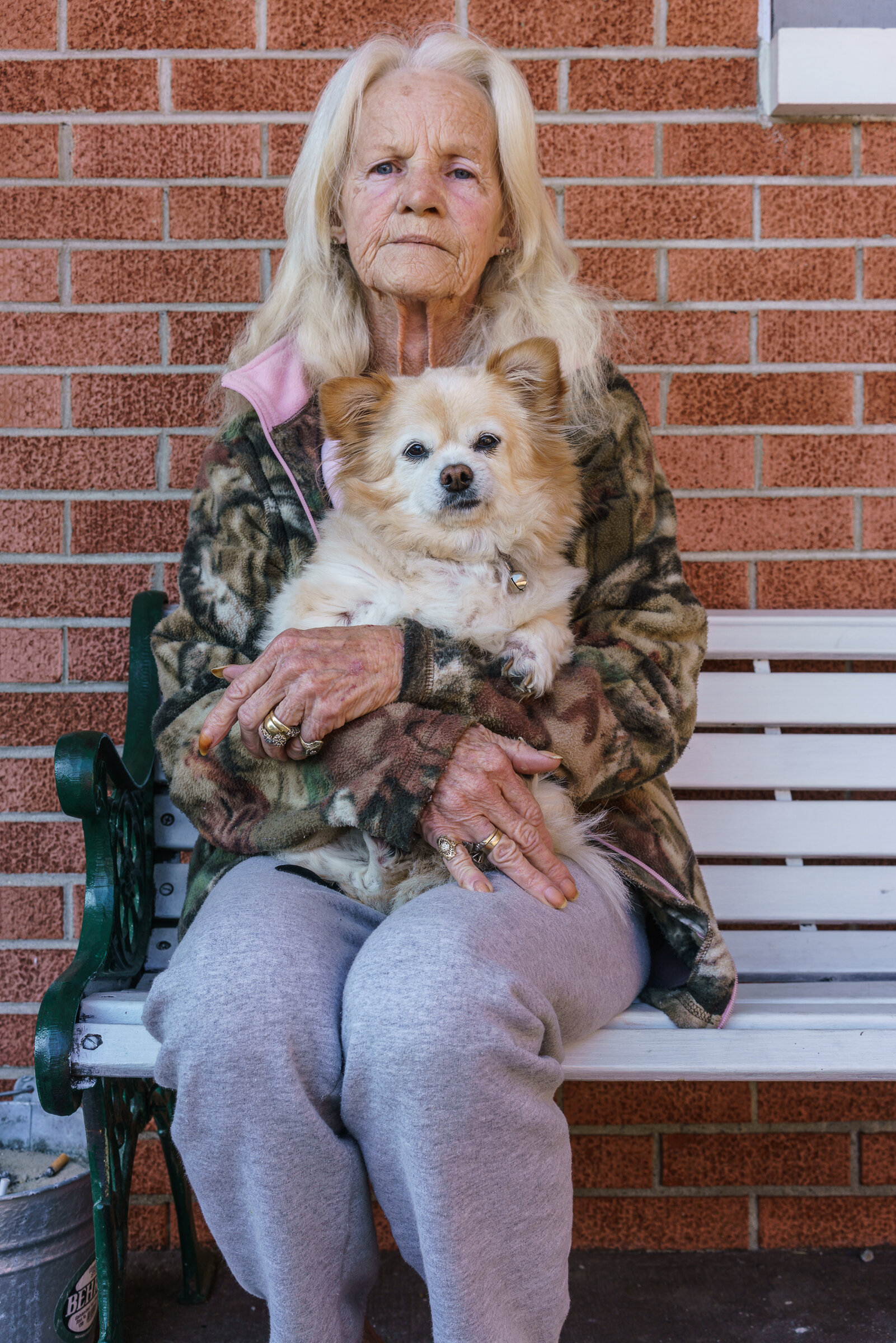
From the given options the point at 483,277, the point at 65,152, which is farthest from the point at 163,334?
the point at 483,277

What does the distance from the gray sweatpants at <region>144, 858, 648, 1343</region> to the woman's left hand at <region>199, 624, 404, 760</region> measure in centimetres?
30

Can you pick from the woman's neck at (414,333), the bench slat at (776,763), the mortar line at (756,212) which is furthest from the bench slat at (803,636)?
the mortar line at (756,212)

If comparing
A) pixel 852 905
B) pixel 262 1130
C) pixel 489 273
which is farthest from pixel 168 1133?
pixel 489 273

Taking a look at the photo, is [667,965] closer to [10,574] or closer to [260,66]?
[10,574]

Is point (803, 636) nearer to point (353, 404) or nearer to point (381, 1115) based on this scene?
point (353, 404)

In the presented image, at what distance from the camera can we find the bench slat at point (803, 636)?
230cm

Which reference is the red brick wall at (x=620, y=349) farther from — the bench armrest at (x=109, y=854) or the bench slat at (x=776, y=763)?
the bench slat at (x=776, y=763)

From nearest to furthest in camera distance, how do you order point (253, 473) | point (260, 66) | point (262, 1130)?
point (262, 1130), point (253, 473), point (260, 66)

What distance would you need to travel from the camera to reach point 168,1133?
2170mm

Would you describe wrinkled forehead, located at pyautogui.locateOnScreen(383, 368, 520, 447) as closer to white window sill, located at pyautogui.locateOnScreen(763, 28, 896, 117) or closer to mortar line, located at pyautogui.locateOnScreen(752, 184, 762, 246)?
mortar line, located at pyautogui.locateOnScreen(752, 184, 762, 246)

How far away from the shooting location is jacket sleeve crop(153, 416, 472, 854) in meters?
1.54

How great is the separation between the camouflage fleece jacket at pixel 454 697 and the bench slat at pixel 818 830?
0.45 m

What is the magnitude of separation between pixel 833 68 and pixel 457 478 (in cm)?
145

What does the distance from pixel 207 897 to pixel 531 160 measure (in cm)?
148
